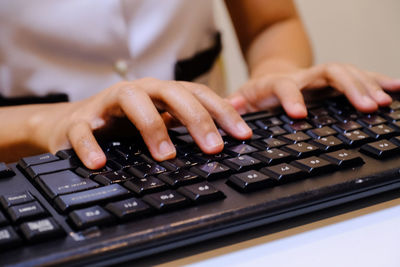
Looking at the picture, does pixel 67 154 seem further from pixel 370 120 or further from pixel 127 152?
pixel 370 120

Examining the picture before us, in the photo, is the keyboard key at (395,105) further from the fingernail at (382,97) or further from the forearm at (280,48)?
the forearm at (280,48)

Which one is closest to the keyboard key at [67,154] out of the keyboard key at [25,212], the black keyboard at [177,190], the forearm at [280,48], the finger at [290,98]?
the black keyboard at [177,190]

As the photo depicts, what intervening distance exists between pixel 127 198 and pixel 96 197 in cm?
2

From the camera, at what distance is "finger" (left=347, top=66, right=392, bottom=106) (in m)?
0.48

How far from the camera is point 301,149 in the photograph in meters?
0.35

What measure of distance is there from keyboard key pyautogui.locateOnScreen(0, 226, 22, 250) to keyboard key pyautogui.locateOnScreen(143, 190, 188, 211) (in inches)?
2.9

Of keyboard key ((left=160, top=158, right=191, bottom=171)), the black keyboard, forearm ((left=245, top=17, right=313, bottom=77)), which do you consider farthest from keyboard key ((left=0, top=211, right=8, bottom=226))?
forearm ((left=245, top=17, right=313, bottom=77))

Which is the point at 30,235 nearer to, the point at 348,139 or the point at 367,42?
the point at 348,139

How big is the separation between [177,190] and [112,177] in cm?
5

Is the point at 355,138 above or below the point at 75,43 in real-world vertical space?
below

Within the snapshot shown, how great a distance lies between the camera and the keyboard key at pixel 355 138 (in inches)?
14.6

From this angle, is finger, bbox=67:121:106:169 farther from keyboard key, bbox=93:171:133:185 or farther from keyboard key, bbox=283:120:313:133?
keyboard key, bbox=283:120:313:133

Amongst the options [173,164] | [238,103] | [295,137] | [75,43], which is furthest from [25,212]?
[75,43]

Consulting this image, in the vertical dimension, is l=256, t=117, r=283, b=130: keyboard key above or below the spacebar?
below
